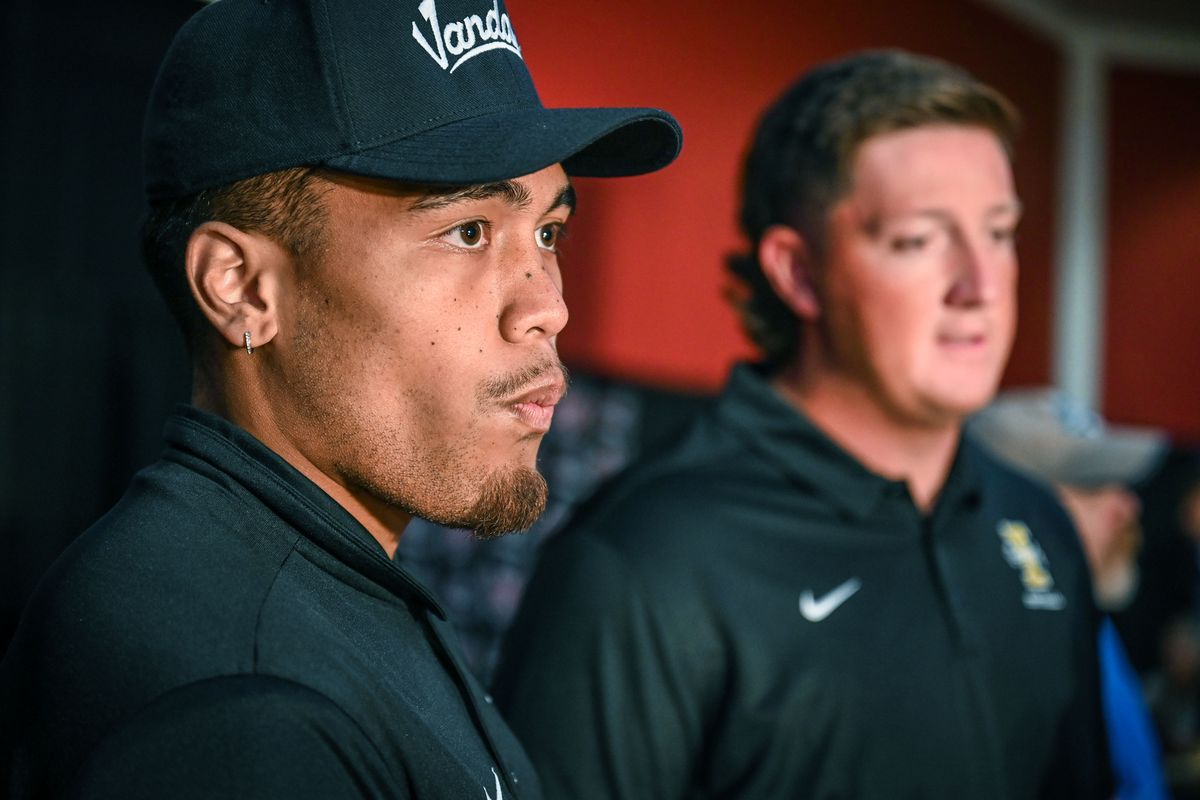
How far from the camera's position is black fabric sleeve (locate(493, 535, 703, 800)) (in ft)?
4.24

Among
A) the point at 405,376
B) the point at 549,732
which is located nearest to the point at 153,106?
the point at 405,376

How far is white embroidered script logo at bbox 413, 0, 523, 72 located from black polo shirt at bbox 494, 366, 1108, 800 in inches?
25.6

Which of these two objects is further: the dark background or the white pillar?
the white pillar

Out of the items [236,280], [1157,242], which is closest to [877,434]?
[236,280]

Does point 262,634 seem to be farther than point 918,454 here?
No

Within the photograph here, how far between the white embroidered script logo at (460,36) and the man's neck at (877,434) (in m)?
0.76

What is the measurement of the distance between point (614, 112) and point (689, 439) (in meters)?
0.72

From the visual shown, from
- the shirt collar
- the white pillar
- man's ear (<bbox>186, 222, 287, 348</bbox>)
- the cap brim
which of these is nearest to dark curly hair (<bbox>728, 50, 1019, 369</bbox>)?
the shirt collar

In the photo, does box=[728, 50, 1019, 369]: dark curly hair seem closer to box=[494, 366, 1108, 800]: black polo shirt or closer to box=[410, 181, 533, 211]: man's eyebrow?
box=[494, 366, 1108, 800]: black polo shirt

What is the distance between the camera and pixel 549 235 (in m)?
0.96

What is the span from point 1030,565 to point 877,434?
277mm

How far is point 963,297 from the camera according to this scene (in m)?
1.45

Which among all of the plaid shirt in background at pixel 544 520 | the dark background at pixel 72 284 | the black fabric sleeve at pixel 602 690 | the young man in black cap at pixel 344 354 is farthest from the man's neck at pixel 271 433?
the plaid shirt in background at pixel 544 520

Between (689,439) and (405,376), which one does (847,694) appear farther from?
(405,376)
